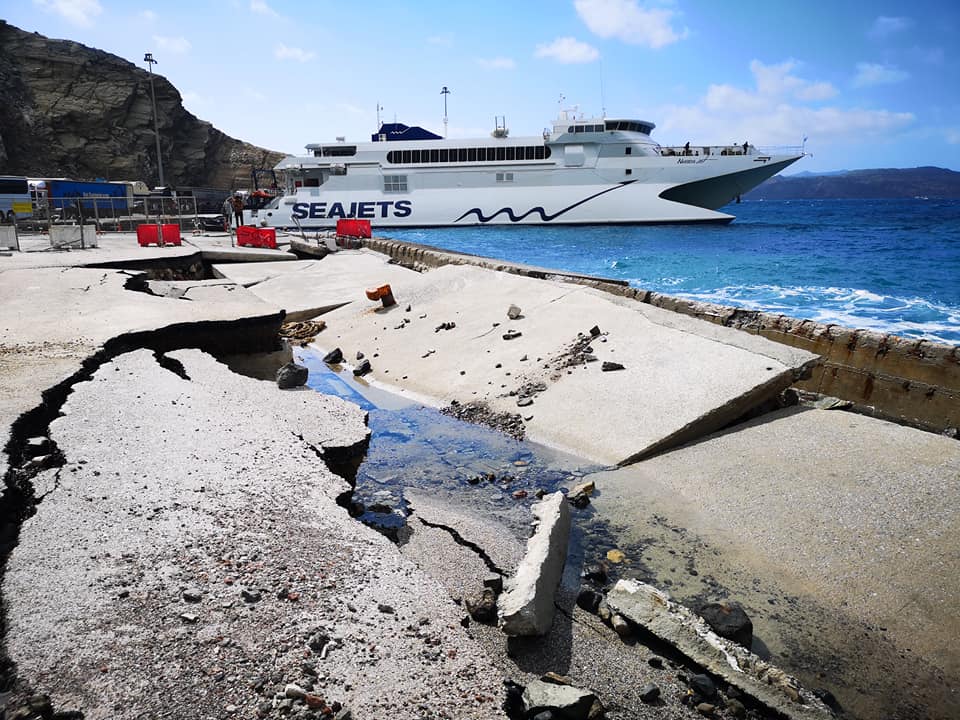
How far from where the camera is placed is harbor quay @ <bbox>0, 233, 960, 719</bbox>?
85.7 inches

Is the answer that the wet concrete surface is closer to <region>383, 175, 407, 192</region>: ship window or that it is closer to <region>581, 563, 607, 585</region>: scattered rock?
<region>581, 563, 607, 585</region>: scattered rock

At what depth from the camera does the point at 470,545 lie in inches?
146

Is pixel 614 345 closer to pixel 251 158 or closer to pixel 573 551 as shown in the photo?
pixel 573 551

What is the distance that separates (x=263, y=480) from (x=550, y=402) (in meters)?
3.50

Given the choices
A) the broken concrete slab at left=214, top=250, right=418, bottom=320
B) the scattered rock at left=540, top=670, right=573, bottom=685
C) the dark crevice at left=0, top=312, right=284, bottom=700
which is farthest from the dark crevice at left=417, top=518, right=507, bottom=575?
the broken concrete slab at left=214, top=250, right=418, bottom=320

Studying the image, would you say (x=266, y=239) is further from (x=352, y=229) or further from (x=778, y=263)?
(x=778, y=263)

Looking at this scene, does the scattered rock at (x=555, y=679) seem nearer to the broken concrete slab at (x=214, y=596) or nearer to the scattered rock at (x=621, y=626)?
the broken concrete slab at (x=214, y=596)

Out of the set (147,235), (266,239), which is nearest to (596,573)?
(266,239)

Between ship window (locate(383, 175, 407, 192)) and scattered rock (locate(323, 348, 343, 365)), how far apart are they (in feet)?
116

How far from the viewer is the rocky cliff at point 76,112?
185ft

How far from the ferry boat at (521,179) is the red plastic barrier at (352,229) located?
18.0 m

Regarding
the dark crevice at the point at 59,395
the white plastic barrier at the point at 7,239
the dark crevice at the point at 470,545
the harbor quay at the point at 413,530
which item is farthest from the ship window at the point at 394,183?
the dark crevice at the point at 470,545

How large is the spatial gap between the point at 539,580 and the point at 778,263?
27.9 meters

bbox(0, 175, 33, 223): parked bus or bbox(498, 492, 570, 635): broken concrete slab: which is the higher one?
bbox(0, 175, 33, 223): parked bus
